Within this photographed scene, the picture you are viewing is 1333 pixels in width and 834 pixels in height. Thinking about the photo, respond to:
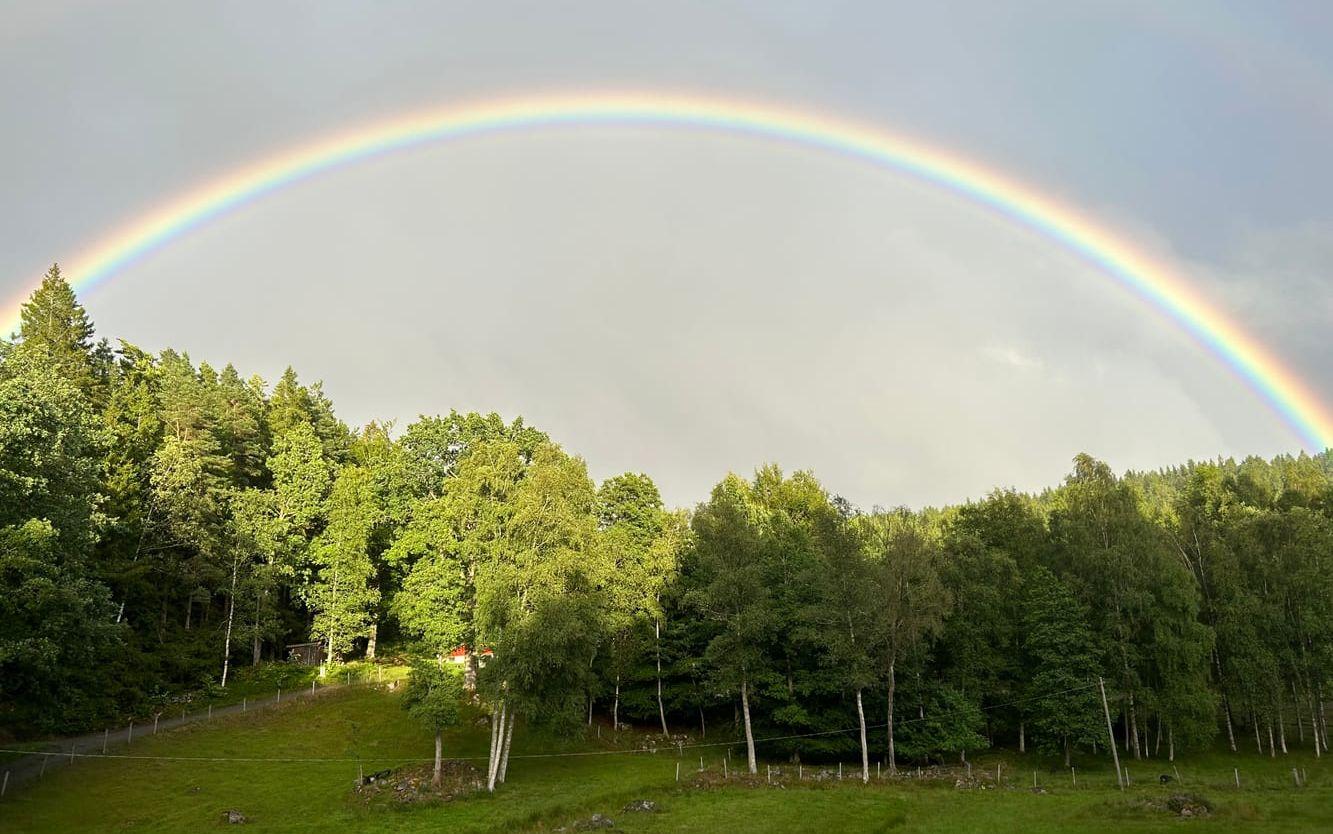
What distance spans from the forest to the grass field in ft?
13.8

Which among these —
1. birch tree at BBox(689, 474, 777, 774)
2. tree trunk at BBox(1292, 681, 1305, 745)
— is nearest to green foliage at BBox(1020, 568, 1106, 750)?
tree trunk at BBox(1292, 681, 1305, 745)

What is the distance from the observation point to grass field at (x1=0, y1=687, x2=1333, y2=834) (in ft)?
116

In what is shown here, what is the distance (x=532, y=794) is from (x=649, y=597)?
23573 mm

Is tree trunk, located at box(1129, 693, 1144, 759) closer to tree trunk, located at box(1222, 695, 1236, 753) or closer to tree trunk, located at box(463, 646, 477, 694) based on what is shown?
tree trunk, located at box(1222, 695, 1236, 753)

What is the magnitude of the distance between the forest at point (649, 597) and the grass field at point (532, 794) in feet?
13.8

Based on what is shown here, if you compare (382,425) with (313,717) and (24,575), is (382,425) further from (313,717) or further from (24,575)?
(24,575)

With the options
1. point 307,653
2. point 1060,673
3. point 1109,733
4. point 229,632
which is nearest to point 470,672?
point 229,632

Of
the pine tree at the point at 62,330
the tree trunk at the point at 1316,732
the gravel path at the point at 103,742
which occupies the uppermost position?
the pine tree at the point at 62,330

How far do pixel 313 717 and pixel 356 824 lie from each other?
2046 cm

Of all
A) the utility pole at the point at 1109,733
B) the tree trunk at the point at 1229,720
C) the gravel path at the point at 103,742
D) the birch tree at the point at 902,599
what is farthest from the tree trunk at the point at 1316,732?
the gravel path at the point at 103,742

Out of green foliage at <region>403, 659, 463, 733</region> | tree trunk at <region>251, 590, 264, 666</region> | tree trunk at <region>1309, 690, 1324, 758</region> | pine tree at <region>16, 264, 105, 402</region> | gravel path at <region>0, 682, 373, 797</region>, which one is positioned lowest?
tree trunk at <region>1309, 690, 1324, 758</region>

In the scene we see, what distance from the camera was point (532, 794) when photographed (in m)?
41.7

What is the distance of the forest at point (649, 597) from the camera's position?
44.6 metres

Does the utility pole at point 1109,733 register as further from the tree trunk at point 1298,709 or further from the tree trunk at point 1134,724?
the tree trunk at point 1298,709
